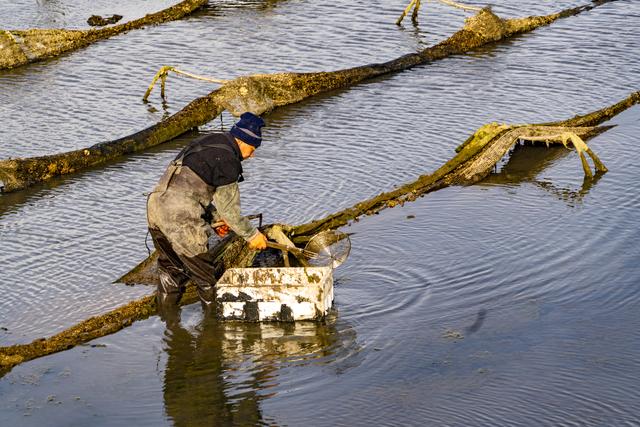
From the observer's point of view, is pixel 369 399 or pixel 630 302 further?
pixel 630 302

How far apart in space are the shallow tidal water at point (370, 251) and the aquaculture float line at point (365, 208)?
0.12 metres

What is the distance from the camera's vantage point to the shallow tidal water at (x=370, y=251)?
304 inches

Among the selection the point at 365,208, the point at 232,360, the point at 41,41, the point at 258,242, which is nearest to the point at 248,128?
the point at 258,242

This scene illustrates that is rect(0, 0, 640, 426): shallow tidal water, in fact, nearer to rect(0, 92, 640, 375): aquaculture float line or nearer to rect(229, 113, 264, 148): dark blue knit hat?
rect(0, 92, 640, 375): aquaculture float line

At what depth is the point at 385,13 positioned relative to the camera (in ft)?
74.4

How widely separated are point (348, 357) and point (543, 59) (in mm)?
11669

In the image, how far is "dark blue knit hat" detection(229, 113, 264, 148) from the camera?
8.40 meters

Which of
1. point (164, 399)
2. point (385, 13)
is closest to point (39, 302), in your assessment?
point (164, 399)

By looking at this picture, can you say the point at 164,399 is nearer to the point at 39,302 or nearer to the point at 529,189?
the point at 39,302

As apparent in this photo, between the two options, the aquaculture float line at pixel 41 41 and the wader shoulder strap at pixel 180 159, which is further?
the aquaculture float line at pixel 41 41

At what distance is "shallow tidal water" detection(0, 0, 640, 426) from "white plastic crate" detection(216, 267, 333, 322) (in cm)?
13

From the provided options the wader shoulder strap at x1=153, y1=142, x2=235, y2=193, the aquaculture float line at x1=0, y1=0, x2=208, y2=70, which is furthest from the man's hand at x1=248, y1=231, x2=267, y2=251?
the aquaculture float line at x1=0, y1=0, x2=208, y2=70

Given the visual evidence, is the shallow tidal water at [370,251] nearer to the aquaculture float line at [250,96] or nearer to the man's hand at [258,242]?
the aquaculture float line at [250,96]

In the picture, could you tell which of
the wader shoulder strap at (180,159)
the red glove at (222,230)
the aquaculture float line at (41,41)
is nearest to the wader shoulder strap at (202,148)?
the wader shoulder strap at (180,159)
